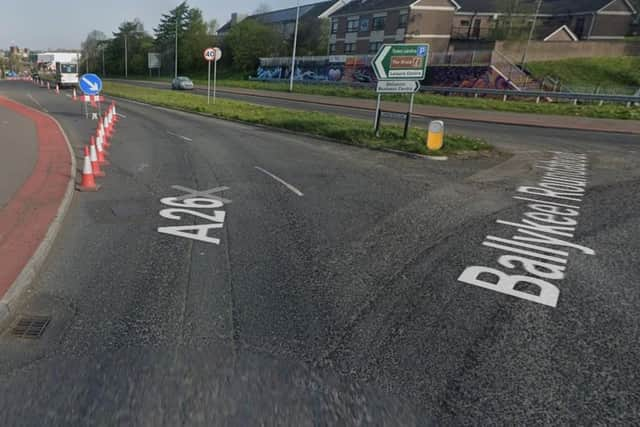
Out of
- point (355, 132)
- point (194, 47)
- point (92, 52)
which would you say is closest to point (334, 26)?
point (194, 47)

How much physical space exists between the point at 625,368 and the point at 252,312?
3009 mm

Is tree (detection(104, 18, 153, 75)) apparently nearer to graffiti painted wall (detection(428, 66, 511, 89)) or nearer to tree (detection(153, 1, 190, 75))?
tree (detection(153, 1, 190, 75))

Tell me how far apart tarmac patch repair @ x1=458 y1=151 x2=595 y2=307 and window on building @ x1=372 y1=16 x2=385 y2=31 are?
4772 centimetres

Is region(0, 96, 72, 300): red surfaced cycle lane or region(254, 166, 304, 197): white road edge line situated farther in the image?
region(254, 166, 304, 197): white road edge line

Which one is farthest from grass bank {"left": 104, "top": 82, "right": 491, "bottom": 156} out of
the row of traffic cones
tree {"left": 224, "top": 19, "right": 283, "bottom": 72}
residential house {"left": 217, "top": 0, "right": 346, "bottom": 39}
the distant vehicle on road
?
residential house {"left": 217, "top": 0, "right": 346, "bottom": 39}

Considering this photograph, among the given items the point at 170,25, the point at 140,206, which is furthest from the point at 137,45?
the point at 140,206

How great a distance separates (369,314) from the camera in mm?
3564

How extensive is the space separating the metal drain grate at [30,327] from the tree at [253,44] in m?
67.6

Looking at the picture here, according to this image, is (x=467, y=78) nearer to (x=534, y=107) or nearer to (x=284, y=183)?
(x=534, y=107)

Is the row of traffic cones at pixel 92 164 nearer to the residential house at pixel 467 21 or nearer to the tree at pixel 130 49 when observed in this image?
the residential house at pixel 467 21

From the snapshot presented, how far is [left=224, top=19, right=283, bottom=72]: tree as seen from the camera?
213 ft

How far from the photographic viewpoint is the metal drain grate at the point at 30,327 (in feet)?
10.5

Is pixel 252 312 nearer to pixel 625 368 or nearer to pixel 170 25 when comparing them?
pixel 625 368

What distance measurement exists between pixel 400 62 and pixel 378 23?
142 ft
